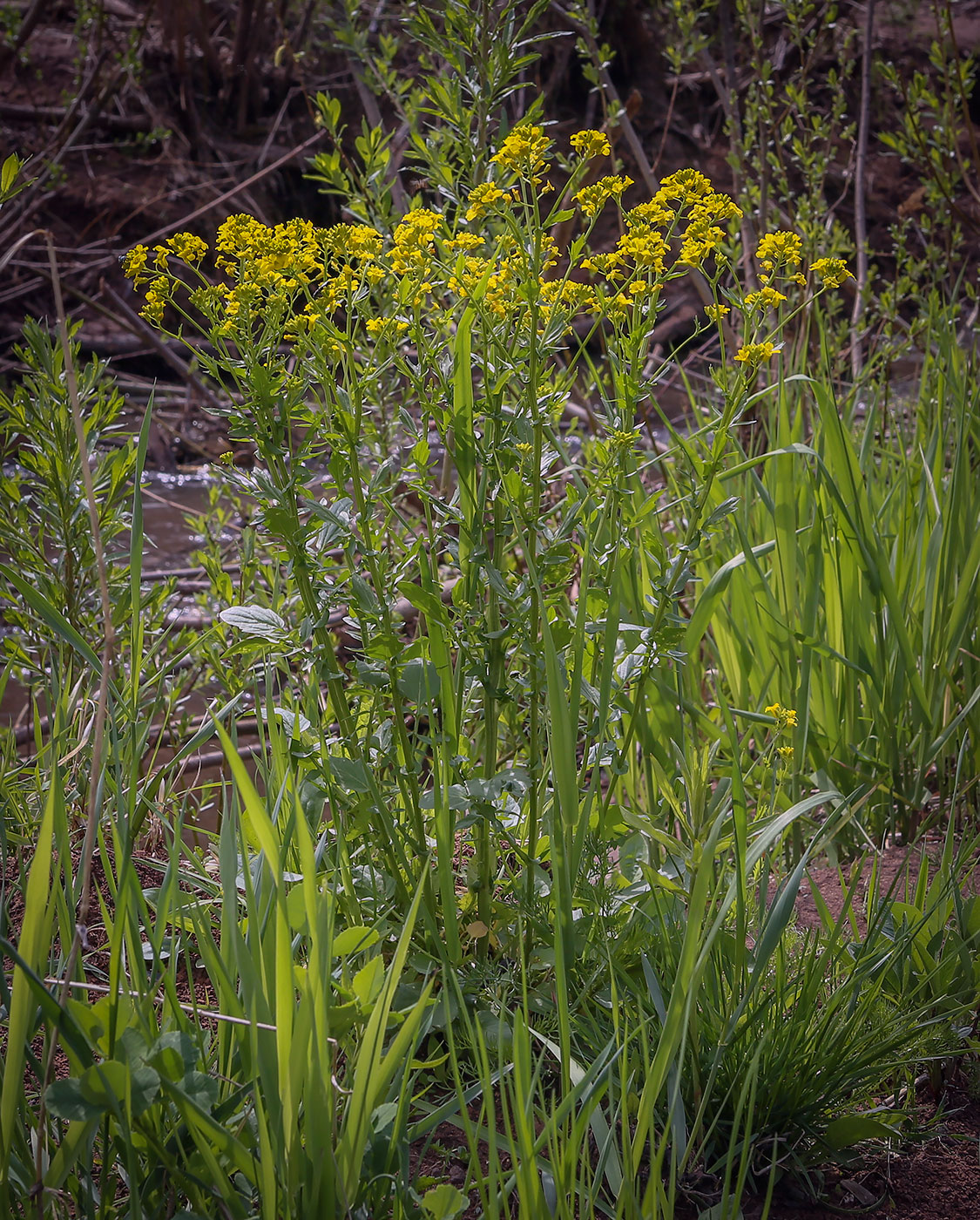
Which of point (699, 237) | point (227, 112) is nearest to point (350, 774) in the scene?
point (699, 237)

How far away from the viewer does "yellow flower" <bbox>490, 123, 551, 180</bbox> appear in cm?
105

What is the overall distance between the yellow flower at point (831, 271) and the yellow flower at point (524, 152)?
0.34 meters

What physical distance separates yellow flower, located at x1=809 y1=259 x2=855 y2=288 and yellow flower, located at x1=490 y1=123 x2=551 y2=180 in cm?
34

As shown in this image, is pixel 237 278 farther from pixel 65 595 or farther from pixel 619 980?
pixel 619 980

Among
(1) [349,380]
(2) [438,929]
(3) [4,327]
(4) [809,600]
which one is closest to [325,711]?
(2) [438,929]

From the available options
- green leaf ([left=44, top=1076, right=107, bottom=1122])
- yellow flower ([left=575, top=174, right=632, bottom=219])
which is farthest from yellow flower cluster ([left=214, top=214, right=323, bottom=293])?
green leaf ([left=44, top=1076, right=107, bottom=1122])

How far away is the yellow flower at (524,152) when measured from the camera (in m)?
1.05

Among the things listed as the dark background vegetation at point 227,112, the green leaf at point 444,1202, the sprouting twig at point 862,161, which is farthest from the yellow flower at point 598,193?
the dark background vegetation at point 227,112

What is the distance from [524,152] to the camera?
1067 millimetres

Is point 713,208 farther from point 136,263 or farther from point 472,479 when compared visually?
point 136,263

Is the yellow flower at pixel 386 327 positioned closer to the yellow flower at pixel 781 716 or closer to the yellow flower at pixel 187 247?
the yellow flower at pixel 187 247

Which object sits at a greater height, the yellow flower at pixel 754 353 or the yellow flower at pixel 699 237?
the yellow flower at pixel 699 237

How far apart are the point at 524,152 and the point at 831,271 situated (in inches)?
15.9

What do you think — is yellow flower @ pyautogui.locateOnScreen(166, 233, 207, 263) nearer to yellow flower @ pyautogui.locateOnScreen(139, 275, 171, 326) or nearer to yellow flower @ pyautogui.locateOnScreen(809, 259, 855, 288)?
yellow flower @ pyautogui.locateOnScreen(139, 275, 171, 326)
